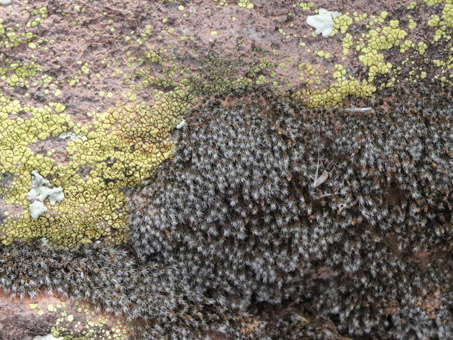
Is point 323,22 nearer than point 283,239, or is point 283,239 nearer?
point 283,239

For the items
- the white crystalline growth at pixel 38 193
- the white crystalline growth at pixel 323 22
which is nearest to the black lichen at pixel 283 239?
the white crystalline growth at pixel 38 193

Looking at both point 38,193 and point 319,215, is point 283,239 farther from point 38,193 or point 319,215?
point 38,193

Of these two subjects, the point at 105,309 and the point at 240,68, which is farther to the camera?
the point at 240,68

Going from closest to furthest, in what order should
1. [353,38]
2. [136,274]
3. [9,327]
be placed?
[9,327]
[136,274]
[353,38]

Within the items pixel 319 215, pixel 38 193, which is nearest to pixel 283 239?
pixel 319 215

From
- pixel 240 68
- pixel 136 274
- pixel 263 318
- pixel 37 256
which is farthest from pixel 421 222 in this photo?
pixel 37 256

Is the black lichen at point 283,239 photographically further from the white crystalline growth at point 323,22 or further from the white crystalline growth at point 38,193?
the white crystalline growth at point 323,22

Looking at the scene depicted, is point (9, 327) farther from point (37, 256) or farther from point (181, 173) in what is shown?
point (181, 173)

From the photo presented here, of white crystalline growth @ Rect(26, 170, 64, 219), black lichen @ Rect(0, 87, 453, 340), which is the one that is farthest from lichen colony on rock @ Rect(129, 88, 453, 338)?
white crystalline growth @ Rect(26, 170, 64, 219)
